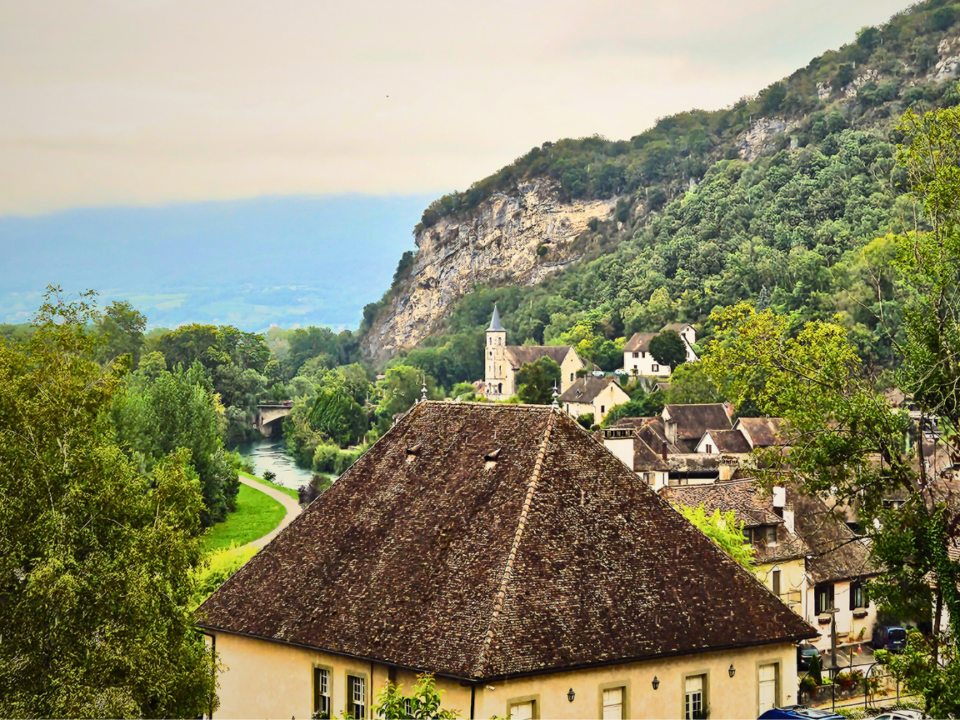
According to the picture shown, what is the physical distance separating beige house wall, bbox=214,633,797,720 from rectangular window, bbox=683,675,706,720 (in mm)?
143

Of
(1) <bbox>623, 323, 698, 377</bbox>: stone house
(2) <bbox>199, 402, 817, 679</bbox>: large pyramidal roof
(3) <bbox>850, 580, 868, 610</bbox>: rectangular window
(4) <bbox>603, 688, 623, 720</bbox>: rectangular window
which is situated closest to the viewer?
(2) <bbox>199, 402, 817, 679</bbox>: large pyramidal roof

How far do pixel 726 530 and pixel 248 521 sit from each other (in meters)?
44.8

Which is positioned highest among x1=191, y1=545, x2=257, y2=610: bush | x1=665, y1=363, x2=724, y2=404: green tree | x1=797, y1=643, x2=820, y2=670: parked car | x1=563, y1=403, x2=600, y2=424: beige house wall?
x1=665, y1=363, x2=724, y2=404: green tree

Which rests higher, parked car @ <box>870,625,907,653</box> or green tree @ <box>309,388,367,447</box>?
green tree @ <box>309,388,367,447</box>

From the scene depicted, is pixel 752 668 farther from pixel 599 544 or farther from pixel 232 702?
pixel 232 702

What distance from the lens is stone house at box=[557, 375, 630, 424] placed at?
119 m

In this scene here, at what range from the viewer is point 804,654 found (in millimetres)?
38500

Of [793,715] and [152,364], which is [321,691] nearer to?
[793,715]

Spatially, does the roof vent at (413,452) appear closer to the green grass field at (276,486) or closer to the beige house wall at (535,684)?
the beige house wall at (535,684)

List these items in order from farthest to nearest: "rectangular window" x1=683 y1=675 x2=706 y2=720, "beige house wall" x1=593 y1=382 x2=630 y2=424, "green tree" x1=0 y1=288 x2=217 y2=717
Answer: "beige house wall" x1=593 y1=382 x2=630 y2=424 < "rectangular window" x1=683 y1=675 x2=706 y2=720 < "green tree" x1=0 y1=288 x2=217 y2=717

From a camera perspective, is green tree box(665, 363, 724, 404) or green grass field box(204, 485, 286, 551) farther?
green tree box(665, 363, 724, 404)

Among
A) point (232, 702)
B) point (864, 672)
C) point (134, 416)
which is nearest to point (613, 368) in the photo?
point (134, 416)

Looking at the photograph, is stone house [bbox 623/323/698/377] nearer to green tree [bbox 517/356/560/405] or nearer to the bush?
green tree [bbox 517/356/560/405]

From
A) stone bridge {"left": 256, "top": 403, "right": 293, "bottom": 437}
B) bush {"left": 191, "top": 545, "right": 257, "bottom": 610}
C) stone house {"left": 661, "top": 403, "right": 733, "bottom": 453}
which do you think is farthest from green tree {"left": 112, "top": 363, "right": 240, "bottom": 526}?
stone bridge {"left": 256, "top": 403, "right": 293, "bottom": 437}
